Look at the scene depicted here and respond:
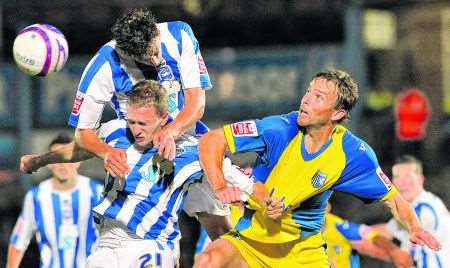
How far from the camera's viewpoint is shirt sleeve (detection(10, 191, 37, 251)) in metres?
9.16

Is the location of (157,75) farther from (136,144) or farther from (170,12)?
(170,12)

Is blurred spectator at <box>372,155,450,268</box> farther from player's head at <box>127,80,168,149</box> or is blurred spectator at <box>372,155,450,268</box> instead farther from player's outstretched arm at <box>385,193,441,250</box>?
player's head at <box>127,80,168,149</box>

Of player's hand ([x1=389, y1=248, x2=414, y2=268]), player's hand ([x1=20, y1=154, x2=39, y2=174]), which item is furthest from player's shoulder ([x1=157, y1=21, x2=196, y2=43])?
player's hand ([x1=389, y1=248, x2=414, y2=268])

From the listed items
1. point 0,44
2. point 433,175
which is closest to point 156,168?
point 433,175

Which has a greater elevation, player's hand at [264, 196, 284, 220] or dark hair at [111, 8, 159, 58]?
dark hair at [111, 8, 159, 58]

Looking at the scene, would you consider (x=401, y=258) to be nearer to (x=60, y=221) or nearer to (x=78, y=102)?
(x=60, y=221)

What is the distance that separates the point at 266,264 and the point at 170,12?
11.6 metres

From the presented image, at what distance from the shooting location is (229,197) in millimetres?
6055

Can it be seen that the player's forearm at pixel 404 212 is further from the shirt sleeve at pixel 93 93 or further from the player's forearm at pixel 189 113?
the shirt sleeve at pixel 93 93

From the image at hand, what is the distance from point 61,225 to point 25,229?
275 millimetres

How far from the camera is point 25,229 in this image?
9.24 m

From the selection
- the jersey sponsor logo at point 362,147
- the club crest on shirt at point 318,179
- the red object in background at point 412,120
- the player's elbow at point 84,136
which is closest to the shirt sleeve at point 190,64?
the player's elbow at point 84,136

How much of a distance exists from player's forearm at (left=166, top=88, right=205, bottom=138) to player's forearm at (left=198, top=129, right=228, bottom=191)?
0.14 metres

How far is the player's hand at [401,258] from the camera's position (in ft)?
28.6
